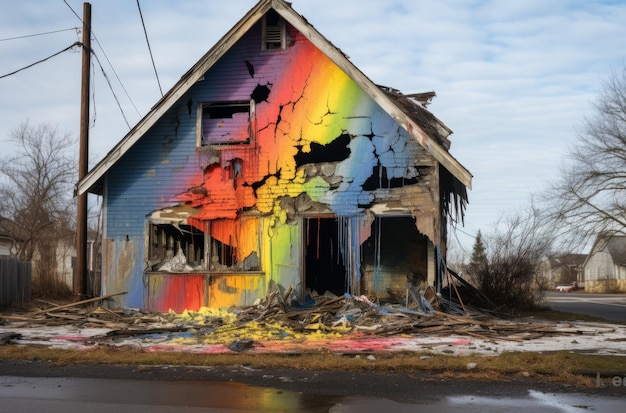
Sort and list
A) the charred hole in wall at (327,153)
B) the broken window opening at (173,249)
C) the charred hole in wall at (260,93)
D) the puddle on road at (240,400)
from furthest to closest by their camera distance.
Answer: the broken window opening at (173,249), the charred hole in wall at (260,93), the charred hole in wall at (327,153), the puddle on road at (240,400)

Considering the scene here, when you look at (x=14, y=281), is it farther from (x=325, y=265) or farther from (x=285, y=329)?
(x=285, y=329)

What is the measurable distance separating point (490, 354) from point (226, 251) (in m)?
8.53

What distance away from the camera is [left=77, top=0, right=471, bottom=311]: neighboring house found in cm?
1555

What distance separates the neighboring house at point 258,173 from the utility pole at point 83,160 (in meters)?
1.44

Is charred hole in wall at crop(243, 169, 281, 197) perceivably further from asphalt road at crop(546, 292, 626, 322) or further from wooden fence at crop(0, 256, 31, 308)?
asphalt road at crop(546, 292, 626, 322)

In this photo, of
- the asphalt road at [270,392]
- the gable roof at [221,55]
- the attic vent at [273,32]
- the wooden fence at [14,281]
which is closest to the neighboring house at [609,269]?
the gable roof at [221,55]

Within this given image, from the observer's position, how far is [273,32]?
1638 cm

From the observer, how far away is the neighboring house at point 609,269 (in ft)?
213

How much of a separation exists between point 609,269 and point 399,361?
76.5m

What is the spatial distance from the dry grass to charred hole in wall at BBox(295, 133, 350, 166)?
7.16 m

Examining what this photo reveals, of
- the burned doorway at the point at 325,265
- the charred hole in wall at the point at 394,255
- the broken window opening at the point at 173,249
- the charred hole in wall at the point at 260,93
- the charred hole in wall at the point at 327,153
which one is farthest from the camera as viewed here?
the burned doorway at the point at 325,265

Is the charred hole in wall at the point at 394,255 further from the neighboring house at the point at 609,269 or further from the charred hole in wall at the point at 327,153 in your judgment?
the neighboring house at the point at 609,269

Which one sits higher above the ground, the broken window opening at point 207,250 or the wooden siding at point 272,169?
the wooden siding at point 272,169


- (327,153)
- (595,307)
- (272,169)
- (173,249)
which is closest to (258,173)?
(272,169)
